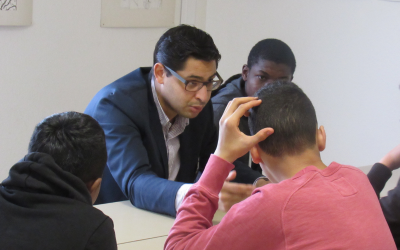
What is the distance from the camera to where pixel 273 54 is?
7.42 ft

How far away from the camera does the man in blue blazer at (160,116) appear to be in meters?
1.59

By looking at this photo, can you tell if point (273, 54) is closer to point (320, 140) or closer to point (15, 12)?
point (320, 140)

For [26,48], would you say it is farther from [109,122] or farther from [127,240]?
[127,240]

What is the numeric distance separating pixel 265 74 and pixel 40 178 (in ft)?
5.05

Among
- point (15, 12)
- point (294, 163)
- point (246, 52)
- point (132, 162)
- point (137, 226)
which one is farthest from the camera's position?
point (246, 52)

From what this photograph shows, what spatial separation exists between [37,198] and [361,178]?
29.0 inches

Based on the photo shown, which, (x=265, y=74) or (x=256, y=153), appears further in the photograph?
(x=265, y=74)

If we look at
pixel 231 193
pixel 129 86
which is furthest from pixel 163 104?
pixel 231 193

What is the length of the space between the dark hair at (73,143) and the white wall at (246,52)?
1.80 metres

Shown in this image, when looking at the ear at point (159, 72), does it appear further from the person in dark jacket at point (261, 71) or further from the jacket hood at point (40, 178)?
the jacket hood at point (40, 178)

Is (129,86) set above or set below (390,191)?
above

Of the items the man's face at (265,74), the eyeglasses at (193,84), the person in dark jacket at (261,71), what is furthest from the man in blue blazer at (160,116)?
the man's face at (265,74)

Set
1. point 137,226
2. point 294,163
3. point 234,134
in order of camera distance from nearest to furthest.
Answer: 1. point 294,163
2. point 234,134
3. point 137,226

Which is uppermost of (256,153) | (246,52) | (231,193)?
(246,52)
